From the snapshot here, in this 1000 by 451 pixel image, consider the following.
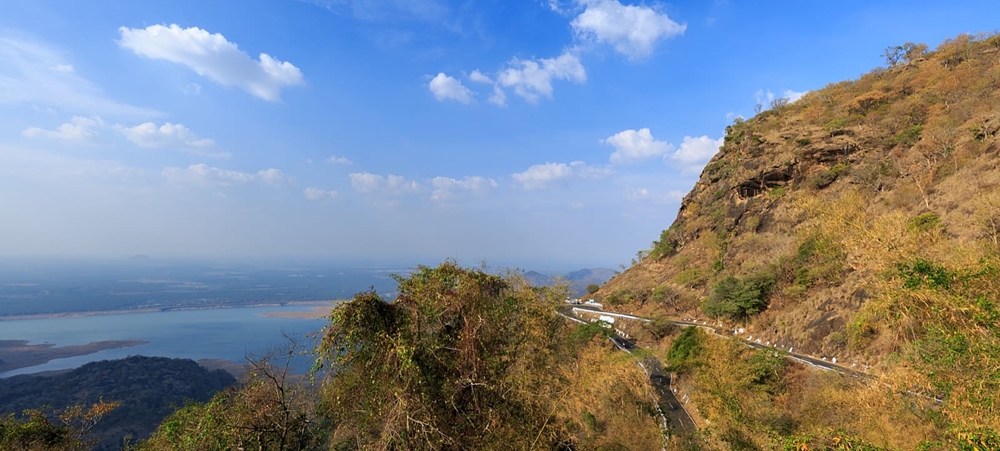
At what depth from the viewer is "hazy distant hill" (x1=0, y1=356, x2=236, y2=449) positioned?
1535 inches

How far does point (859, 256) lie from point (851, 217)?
8.63 ft

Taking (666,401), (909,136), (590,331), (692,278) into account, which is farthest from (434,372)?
(909,136)

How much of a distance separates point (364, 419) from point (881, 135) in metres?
40.1

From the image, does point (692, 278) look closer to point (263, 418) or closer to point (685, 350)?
point (685, 350)

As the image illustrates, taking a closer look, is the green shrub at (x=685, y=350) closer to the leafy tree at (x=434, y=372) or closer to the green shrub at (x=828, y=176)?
the leafy tree at (x=434, y=372)

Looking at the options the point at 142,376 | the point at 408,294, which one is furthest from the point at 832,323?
the point at 142,376

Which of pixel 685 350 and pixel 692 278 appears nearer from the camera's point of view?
pixel 685 350

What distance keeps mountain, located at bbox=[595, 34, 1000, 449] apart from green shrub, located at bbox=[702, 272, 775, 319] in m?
0.10

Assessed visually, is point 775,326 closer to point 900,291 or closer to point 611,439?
point 611,439


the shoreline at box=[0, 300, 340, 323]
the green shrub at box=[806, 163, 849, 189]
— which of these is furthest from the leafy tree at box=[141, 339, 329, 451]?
the shoreline at box=[0, 300, 340, 323]

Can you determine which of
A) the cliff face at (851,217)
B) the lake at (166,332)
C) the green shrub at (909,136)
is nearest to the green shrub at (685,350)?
the cliff face at (851,217)

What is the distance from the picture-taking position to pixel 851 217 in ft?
37.5

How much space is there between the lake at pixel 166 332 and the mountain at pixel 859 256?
221 ft

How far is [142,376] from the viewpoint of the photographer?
167ft
